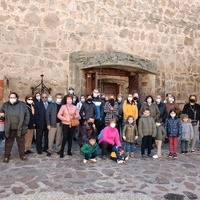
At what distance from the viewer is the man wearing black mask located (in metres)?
6.36

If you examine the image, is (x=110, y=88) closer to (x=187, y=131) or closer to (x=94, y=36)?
(x=94, y=36)

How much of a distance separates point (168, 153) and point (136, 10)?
535 cm

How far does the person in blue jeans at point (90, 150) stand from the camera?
18.6 feet

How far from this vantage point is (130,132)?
6160 mm

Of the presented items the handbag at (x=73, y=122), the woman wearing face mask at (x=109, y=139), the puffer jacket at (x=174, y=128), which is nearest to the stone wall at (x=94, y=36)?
the handbag at (x=73, y=122)

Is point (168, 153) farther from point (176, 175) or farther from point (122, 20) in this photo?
point (122, 20)

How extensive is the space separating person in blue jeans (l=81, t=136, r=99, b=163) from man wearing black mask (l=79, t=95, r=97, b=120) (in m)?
0.68

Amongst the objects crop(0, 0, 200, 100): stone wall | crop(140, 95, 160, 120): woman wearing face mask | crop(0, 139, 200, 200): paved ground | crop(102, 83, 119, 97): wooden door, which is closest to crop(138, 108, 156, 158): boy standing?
crop(0, 139, 200, 200): paved ground

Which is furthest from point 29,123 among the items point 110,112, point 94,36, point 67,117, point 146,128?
point 94,36

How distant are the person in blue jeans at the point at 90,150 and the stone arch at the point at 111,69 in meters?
3.29

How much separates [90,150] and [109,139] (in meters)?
0.54

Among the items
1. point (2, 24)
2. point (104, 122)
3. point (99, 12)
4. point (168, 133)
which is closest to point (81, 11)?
point (99, 12)

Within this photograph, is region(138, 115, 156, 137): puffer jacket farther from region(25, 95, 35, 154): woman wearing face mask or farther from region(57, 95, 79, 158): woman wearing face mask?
region(25, 95, 35, 154): woman wearing face mask

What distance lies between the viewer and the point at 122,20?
946cm
